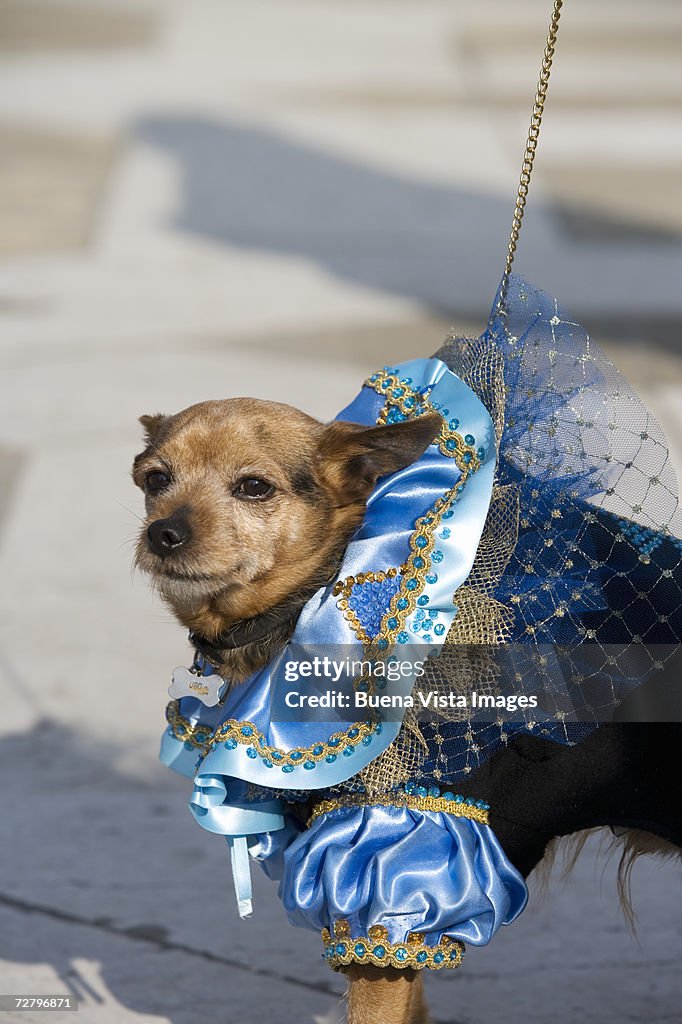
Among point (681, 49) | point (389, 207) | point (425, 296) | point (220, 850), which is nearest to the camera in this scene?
point (220, 850)

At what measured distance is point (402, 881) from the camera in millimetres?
2316

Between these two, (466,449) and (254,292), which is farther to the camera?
(254,292)

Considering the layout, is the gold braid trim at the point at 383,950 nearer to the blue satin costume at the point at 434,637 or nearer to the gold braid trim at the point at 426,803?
the blue satin costume at the point at 434,637

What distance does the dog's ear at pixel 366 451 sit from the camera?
7.75ft

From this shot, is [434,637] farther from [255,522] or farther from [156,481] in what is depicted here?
[156,481]

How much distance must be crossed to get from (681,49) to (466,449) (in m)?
12.7

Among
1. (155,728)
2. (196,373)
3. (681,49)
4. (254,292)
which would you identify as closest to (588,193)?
(254,292)

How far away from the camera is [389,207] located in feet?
30.4

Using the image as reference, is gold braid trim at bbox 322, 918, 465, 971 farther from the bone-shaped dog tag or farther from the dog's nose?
the dog's nose

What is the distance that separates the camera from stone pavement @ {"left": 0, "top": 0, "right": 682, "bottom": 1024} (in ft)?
10.8

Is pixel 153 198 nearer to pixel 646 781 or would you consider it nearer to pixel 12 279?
pixel 12 279

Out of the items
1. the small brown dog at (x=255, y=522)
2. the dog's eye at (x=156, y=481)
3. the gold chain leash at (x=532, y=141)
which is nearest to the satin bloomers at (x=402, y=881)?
the small brown dog at (x=255, y=522)

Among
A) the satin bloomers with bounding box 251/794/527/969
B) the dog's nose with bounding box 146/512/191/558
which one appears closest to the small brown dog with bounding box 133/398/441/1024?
the dog's nose with bounding box 146/512/191/558

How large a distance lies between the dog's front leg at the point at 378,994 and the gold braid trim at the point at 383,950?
0.05 metres
